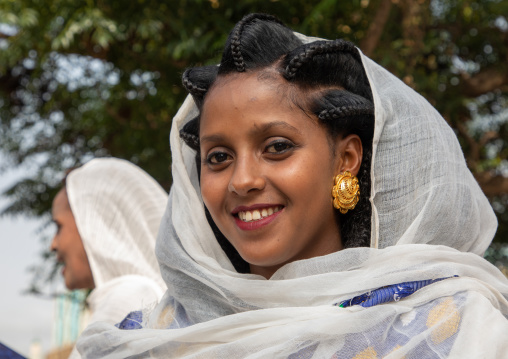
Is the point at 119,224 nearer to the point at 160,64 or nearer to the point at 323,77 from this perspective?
the point at 323,77

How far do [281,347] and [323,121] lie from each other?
65cm

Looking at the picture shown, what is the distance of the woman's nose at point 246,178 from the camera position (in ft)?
7.03

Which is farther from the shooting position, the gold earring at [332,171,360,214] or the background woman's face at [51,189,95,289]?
the background woman's face at [51,189,95,289]

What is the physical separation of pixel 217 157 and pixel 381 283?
1.98ft

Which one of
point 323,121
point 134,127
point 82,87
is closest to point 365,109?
point 323,121

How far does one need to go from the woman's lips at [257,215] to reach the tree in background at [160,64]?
3.15m

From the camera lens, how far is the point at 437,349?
76.2 inches

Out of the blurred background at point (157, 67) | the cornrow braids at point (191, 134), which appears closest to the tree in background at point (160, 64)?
the blurred background at point (157, 67)

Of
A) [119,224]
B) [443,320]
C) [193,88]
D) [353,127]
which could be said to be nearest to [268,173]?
[353,127]

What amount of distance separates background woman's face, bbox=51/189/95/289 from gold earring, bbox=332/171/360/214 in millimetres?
2276

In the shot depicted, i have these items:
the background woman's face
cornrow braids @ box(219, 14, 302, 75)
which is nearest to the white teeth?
cornrow braids @ box(219, 14, 302, 75)

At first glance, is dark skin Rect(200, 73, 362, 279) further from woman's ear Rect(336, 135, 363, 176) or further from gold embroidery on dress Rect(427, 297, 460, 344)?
gold embroidery on dress Rect(427, 297, 460, 344)

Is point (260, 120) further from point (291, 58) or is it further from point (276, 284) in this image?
point (276, 284)

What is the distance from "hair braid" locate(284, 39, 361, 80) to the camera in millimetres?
2244
